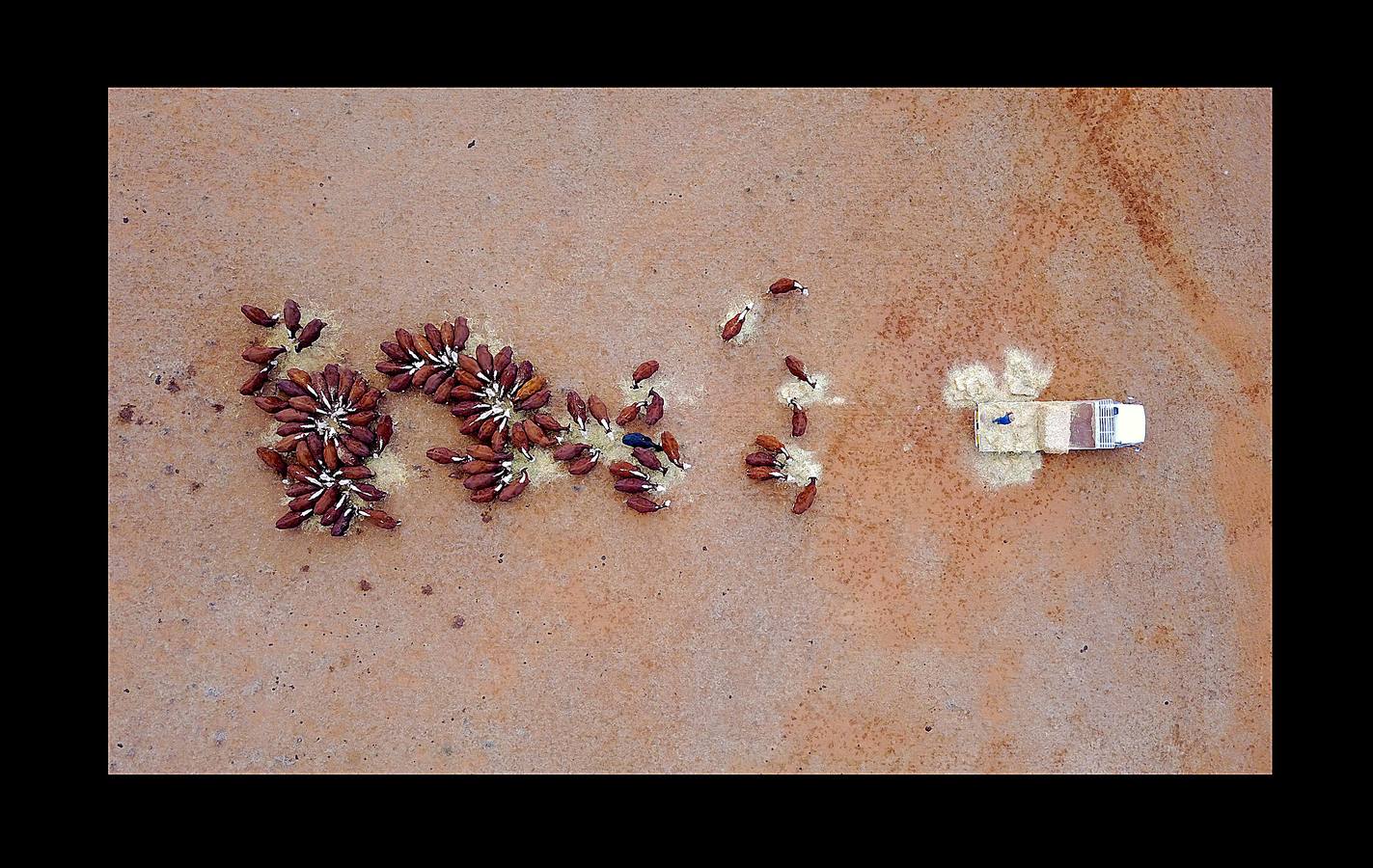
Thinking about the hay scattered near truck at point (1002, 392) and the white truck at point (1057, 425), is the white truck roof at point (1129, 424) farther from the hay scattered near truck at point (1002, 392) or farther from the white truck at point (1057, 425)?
the hay scattered near truck at point (1002, 392)

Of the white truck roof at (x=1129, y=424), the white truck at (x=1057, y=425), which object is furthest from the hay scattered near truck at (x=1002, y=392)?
the white truck roof at (x=1129, y=424)

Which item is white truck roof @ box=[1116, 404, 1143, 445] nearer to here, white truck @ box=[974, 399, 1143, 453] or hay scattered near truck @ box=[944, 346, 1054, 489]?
white truck @ box=[974, 399, 1143, 453]

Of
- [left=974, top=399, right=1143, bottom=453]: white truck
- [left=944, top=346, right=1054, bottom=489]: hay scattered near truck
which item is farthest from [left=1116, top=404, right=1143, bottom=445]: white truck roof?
[left=944, top=346, right=1054, bottom=489]: hay scattered near truck

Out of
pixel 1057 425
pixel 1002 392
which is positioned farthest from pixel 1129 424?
Result: pixel 1002 392

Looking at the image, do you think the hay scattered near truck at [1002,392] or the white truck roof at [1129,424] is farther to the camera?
the hay scattered near truck at [1002,392]

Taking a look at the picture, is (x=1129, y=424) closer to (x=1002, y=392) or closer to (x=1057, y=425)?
(x=1057, y=425)

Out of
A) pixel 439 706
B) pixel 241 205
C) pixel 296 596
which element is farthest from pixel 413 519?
pixel 241 205

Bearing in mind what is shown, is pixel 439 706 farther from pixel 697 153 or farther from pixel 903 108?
pixel 903 108

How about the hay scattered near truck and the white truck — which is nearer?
the white truck
